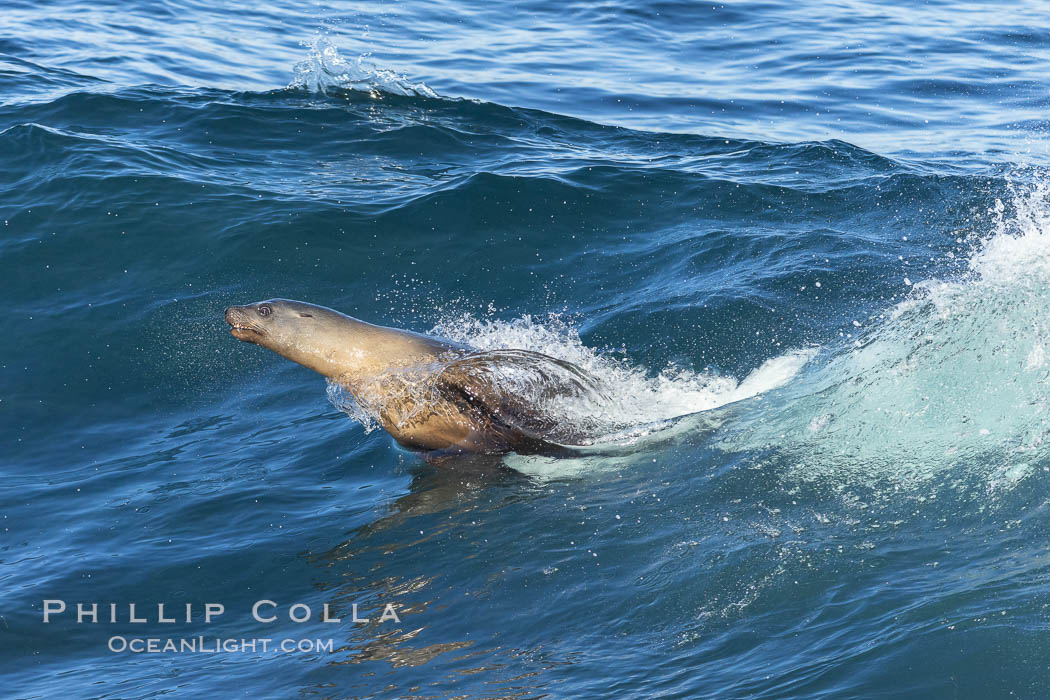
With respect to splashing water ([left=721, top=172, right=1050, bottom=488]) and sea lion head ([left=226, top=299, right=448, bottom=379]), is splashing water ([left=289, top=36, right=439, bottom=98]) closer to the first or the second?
sea lion head ([left=226, top=299, right=448, bottom=379])

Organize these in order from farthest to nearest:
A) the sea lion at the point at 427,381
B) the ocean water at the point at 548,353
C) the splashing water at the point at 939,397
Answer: the sea lion at the point at 427,381
the splashing water at the point at 939,397
the ocean water at the point at 548,353

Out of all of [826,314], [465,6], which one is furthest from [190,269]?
[465,6]

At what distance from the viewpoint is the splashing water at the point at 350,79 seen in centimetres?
1523

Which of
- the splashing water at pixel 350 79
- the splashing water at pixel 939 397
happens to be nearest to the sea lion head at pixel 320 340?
the splashing water at pixel 939 397

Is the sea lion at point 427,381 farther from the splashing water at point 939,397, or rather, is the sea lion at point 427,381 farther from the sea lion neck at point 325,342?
the splashing water at point 939,397

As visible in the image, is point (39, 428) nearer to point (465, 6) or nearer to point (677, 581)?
point (677, 581)

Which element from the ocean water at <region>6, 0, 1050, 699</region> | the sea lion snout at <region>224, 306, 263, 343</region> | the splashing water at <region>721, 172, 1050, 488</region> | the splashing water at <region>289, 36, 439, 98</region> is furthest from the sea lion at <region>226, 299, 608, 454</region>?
the splashing water at <region>289, 36, 439, 98</region>

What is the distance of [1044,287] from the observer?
728 centimetres

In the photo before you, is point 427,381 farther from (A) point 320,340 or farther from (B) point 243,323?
(B) point 243,323

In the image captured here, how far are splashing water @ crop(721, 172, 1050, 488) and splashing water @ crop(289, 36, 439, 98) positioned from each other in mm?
8807

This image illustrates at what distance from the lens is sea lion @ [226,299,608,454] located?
280 inches

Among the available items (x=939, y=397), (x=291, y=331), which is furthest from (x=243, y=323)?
(x=939, y=397)

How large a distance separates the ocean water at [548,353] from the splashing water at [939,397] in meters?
0.03

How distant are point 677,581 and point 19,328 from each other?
23.7 feet
